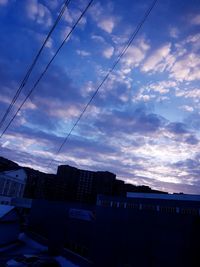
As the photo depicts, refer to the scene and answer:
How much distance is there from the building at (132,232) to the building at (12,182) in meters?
23.8

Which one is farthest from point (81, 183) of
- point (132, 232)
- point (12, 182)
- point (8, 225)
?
point (132, 232)

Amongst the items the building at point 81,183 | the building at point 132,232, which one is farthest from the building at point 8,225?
the building at point 81,183

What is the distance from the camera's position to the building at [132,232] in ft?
40.2

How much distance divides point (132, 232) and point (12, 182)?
1573 inches

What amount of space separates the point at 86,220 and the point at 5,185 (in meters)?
29.9

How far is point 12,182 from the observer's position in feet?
164

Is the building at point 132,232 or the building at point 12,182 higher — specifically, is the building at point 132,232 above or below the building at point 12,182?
below

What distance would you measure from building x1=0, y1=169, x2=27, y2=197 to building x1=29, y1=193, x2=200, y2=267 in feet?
78.2

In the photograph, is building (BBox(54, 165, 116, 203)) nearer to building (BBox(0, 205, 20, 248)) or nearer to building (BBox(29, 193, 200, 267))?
building (BBox(0, 205, 20, 248))

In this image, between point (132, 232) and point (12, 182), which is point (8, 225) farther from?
point (12, 182)

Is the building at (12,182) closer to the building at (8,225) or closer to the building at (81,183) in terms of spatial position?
the building at (8,225)

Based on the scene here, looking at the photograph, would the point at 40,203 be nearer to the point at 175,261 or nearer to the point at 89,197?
the point at 175,261

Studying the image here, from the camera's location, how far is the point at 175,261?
12.1 metres

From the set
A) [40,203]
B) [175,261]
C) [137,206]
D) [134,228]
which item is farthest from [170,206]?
[40,203]
